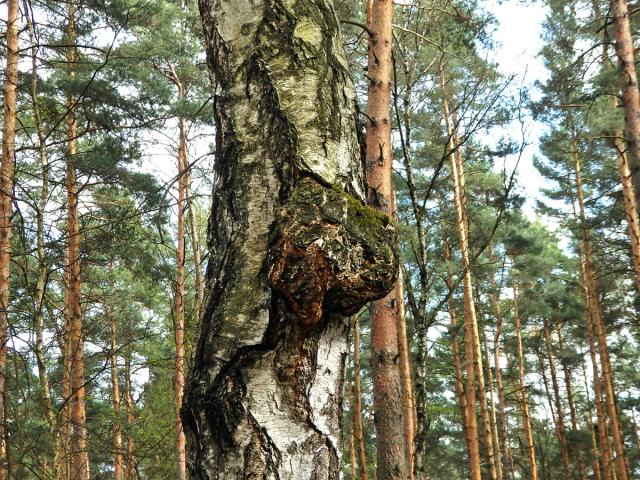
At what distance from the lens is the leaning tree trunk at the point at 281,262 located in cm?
109

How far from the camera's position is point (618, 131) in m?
14.0

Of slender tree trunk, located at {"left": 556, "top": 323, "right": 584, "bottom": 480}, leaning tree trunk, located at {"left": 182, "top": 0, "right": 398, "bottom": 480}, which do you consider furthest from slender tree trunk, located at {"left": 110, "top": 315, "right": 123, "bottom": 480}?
slender tree trunk, located at {"left": 556, "top": 323, "right": 584, "bottom": 480}

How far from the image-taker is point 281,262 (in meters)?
1.09

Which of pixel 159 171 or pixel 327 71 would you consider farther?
pixel 159 171

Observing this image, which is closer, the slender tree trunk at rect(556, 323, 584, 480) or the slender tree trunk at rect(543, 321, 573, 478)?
the slender tree trunk at rect(543, 321, 573, 478)

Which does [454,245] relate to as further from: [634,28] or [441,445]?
[441,445]

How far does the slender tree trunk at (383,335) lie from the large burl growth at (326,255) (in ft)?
11.1

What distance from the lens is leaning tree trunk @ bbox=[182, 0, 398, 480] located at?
109 cm

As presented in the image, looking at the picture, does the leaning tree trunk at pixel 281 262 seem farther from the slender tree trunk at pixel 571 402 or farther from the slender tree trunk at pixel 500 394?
the slender tree trunk at pixel 571 402

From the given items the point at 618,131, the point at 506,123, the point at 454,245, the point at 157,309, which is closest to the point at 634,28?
the point at 618,131

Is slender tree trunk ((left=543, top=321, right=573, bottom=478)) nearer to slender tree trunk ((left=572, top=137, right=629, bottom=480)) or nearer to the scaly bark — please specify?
the scaly bark

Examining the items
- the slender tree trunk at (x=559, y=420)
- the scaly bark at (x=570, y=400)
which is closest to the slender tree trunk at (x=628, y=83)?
the slender tree trunk at (x=559, y=420)

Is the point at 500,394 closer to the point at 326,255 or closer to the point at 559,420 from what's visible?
the point at 559,420

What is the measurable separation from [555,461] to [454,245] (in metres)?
12.6
